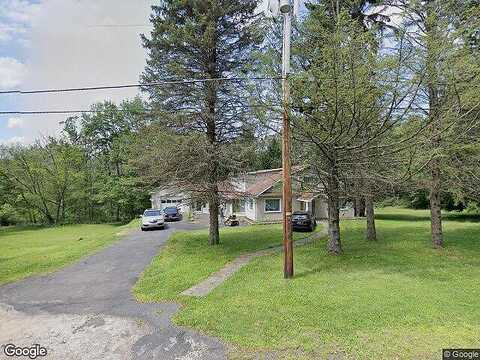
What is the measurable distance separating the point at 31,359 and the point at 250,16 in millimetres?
14100

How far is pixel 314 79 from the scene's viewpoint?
27.8 ft

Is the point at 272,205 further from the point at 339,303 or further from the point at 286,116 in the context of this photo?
the point at 339,303

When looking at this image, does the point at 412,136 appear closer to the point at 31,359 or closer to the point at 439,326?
the point at 439,326

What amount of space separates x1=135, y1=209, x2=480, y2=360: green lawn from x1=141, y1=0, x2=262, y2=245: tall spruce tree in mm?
3497

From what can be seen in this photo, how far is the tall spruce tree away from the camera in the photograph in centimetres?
1318

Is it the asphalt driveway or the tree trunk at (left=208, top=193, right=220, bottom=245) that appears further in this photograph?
the tree trunk at (left=208, top=193, right=220, bottom=245)

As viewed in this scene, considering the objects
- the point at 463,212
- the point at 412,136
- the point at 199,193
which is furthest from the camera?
the point at 463,212

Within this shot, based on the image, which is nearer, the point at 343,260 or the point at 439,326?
the point at 439,326

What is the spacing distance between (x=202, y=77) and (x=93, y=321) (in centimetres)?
1007

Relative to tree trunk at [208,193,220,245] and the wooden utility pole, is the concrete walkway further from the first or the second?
tree trunk at [208,193,220,245]

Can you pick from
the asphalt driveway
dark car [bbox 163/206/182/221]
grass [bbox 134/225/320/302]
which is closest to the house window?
grass [bbox 134/225/320/302]


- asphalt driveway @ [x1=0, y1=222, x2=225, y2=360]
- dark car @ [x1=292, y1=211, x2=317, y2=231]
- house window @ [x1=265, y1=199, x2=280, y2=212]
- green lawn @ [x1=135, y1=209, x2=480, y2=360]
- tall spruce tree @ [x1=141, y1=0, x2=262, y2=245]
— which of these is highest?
tall spruce tree @ [x1=141, y1=0, x2=262, y2=245]

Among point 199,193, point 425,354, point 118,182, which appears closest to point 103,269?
point 199,193

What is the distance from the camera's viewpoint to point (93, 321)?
6793 millimetres
